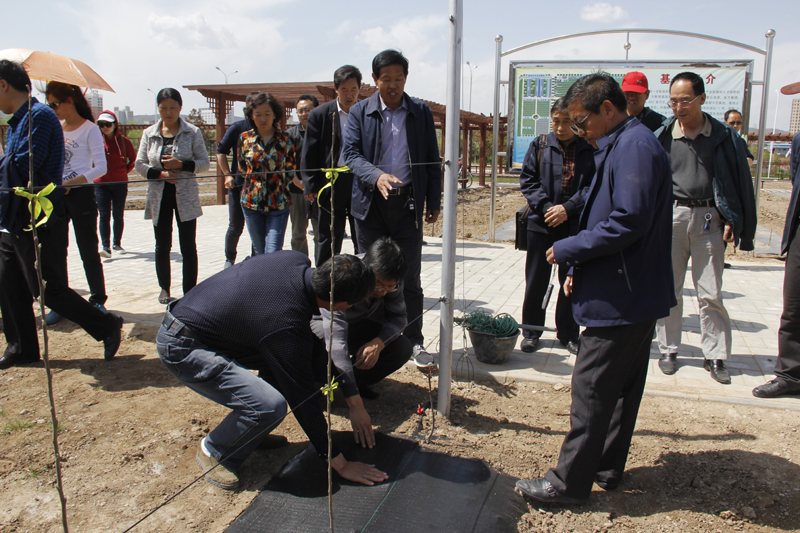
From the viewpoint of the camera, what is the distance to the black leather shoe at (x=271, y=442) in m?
2.89

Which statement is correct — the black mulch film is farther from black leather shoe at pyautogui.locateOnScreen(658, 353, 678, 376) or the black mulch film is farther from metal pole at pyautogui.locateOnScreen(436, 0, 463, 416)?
black leather shoe at pyautogui.locateOnScreen(658, 353, 678, 376)

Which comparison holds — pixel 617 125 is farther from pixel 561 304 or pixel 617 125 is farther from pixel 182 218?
pixel 182 218

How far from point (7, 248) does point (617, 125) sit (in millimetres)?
3798

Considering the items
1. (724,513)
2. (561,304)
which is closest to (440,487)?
(724,513)

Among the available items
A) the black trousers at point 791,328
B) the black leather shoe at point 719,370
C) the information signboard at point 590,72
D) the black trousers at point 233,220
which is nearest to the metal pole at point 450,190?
the black leather shoe at point 719,370

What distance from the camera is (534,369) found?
3.90 meters

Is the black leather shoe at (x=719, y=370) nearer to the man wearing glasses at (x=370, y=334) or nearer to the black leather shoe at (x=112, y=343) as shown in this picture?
the man wearing glasses at (x=370, y=334)

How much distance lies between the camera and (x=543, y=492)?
239cm

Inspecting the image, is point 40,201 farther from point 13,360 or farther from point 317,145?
point 317,145

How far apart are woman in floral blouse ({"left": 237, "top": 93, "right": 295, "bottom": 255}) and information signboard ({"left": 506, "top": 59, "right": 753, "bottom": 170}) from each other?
3330mm

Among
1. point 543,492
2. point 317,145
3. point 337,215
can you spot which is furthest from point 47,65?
point 543,492

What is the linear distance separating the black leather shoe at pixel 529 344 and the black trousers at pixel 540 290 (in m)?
0.03

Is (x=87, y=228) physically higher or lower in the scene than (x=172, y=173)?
lower

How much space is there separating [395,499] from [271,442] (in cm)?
82
